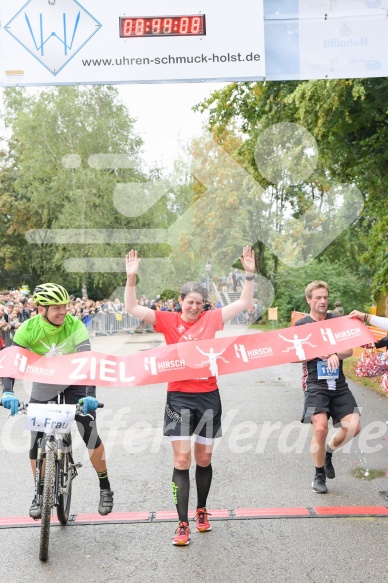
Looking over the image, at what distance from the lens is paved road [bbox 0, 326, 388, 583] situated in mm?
4684

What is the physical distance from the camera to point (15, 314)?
1962cm

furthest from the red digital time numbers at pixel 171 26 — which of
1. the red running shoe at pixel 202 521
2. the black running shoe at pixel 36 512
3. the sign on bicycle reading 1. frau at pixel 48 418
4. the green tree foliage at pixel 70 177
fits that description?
the green tree foliage at pixel 70 177

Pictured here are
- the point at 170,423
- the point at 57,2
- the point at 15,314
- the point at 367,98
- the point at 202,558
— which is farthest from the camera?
the point at 15,314

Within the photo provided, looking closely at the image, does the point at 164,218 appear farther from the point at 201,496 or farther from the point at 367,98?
the point at 201,496

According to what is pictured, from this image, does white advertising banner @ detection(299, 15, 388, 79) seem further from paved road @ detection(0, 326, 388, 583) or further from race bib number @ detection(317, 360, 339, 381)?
paved road @ detection(0, 326, 388, 583)

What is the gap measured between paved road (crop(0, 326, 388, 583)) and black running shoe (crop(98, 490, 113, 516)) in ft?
0.39

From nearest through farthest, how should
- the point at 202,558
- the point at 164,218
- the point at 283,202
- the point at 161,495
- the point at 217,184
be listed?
the point at 202,558 → the point at 161,495 → the point at 283,202 → the point at 217,184 → the point at 164,218

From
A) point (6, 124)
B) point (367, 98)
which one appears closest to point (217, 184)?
point (6, 124)

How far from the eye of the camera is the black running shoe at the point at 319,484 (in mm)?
6488

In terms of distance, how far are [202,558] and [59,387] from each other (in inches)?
64.5

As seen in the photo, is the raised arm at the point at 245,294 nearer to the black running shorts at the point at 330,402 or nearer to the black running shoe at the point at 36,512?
the black running shorts at the point at 330,402

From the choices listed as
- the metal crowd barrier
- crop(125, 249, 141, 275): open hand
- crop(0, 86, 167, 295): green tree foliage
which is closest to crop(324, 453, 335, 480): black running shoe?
crop(125, 249, 141, 275): open hand

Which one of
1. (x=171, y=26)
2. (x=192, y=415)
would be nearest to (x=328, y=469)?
(x=192, y=415)

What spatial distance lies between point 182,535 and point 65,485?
92 centimetres
